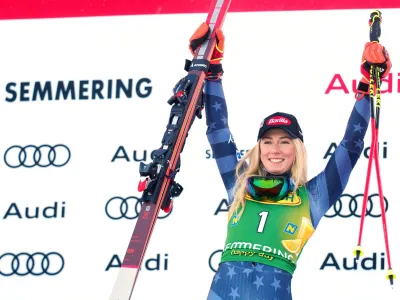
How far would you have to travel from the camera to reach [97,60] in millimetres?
5453

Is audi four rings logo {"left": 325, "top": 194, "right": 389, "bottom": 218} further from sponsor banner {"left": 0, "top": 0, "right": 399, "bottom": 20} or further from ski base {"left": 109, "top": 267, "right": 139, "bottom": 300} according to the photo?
ski base {"left": 109, "top": 267, "right": 139, "bottom": 300}

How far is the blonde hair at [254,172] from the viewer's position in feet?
13.9

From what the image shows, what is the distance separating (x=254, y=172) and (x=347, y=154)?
0.33m

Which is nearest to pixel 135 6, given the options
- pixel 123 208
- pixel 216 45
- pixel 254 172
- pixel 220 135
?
pixel 123 208

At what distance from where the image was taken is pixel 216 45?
14.4 ft

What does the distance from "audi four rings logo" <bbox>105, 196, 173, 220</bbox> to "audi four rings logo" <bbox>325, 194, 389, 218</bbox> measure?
2.71ft

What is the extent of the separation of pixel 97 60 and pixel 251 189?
1.51m

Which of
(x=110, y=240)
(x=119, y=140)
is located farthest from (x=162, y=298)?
(x=119, y=140)

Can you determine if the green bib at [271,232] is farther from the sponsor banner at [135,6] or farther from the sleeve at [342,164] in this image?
the sponsor banner at [135,6]

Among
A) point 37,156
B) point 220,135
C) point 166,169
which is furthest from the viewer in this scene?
point 37,156

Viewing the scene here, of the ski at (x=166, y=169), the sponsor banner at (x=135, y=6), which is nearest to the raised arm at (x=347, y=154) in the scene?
the ski at (x=166, y=169)

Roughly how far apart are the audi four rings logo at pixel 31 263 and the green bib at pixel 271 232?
4.06ft

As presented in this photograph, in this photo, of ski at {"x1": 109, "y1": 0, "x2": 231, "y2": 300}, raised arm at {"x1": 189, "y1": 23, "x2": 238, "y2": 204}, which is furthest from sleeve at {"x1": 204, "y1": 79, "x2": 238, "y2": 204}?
ski at {"x1": 109, "y1": 0, "x2": 231, "y2": 300}

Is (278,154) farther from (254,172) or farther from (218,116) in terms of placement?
(218,116)
